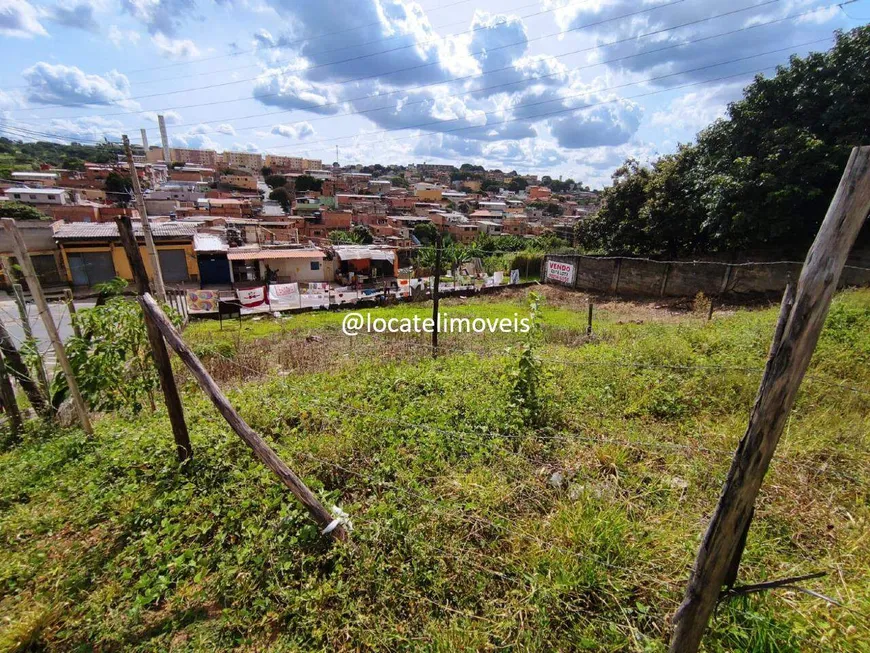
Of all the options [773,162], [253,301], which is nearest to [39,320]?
[253,301]

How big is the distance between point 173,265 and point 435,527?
28870mm

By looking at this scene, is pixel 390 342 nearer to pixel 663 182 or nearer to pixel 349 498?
pixel 349 498

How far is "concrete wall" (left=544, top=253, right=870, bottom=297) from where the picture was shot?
1481 centimetres

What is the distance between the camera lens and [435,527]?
109 inches

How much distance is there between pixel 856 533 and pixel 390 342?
26.4 ft

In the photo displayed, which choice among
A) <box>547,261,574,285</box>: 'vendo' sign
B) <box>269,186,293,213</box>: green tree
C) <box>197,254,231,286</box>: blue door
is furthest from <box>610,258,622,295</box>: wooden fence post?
<box>269,186,293,213</box>: green tree

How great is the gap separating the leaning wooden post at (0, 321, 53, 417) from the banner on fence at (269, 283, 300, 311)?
14.6 m

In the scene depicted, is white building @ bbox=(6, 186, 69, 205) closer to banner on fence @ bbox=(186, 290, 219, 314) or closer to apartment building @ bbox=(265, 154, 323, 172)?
banner on fence @ bbox=(186, 290, 219, 314)

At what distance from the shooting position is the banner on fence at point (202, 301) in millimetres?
17016

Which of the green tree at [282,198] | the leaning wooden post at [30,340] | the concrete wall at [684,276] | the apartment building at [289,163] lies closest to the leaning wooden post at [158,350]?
the leaning wooden post at [30,340]

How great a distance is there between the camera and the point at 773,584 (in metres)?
1.54

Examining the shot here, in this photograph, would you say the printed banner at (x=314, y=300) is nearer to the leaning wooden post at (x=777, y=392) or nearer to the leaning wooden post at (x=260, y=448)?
the leaning wooden post at (x=260, y=448)

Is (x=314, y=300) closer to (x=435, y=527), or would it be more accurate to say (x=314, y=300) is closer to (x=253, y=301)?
(x=253, y=301)

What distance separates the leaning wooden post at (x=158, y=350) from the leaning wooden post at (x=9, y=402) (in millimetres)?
2435
